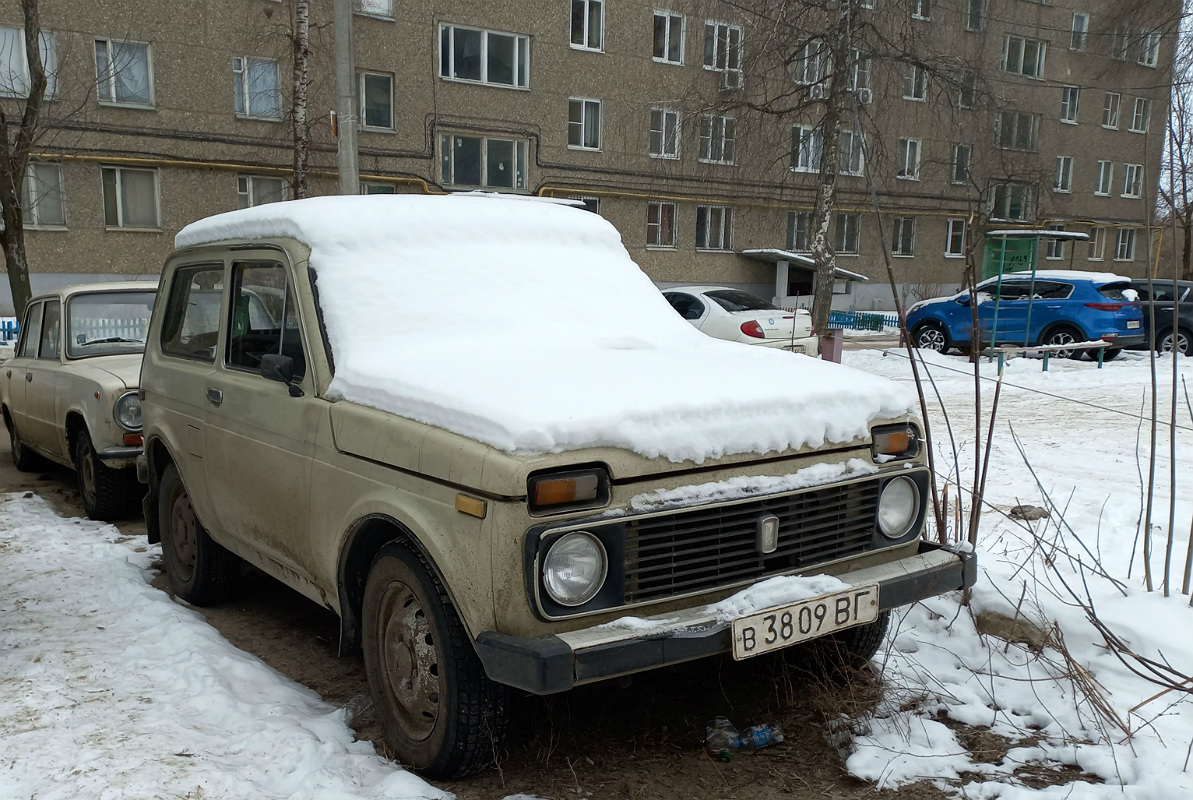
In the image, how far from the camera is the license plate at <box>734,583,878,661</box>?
2705 mm

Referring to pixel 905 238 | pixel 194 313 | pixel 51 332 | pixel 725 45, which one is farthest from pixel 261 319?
pixel 905 238

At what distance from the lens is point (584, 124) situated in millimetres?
26859

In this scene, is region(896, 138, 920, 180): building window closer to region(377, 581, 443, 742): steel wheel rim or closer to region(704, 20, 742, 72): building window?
region(704, 20, 742, 72): building window

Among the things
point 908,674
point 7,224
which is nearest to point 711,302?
point 7,224

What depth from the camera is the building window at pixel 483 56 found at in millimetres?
24562

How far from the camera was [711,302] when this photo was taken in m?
14.9

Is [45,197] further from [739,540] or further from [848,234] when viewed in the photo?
[848,234]

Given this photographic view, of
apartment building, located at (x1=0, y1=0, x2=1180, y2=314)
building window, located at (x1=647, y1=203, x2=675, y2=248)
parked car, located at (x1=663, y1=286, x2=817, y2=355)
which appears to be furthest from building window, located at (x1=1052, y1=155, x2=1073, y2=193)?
parked car, located at (x1=663, y1=286, x2=817, y2=355)

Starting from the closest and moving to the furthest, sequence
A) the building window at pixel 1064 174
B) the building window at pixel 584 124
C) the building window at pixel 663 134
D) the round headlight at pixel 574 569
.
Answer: the round headlight at pixel 574 569
the building window at pixel 584 124
the building window at pixel 663 134
the building window at pixel 1064 174

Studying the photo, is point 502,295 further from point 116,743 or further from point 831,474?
point 116,743

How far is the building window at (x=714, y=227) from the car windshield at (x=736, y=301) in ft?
47.1

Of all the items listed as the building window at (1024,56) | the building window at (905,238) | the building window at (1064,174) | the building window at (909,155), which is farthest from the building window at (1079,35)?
the building window at (905,238)

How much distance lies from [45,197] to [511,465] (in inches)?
904

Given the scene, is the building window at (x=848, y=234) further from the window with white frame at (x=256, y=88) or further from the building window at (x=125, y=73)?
the building window at (x=125, y=73)
